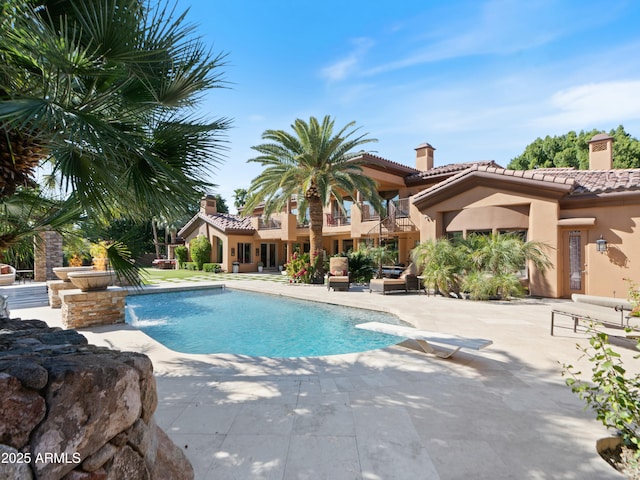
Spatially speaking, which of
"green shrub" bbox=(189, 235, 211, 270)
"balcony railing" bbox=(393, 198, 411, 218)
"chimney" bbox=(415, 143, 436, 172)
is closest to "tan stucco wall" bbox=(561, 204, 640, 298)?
"balcony railing" bbox=(393, 198, 411, 218)

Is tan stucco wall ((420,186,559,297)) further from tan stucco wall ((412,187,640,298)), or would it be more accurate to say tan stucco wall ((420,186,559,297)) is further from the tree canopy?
the tree canopy

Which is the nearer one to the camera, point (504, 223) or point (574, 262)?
point (574, 262)

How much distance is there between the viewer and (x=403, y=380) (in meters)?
5.09

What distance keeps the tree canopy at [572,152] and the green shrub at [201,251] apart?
128ft

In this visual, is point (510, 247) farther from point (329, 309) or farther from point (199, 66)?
point (199, 66)

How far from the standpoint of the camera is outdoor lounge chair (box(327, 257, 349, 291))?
16.8m

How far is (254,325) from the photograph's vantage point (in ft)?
35.2

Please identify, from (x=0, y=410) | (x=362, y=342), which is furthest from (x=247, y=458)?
(x=362, y=342)

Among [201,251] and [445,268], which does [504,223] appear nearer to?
[445,268]

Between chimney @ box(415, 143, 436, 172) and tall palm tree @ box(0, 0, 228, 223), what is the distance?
22210mm

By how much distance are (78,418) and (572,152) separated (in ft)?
157

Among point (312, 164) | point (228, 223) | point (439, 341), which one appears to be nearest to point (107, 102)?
point (439, 341)

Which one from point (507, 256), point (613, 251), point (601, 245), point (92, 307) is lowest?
point (92, 307)

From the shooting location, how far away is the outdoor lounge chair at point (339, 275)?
16.8 meters
